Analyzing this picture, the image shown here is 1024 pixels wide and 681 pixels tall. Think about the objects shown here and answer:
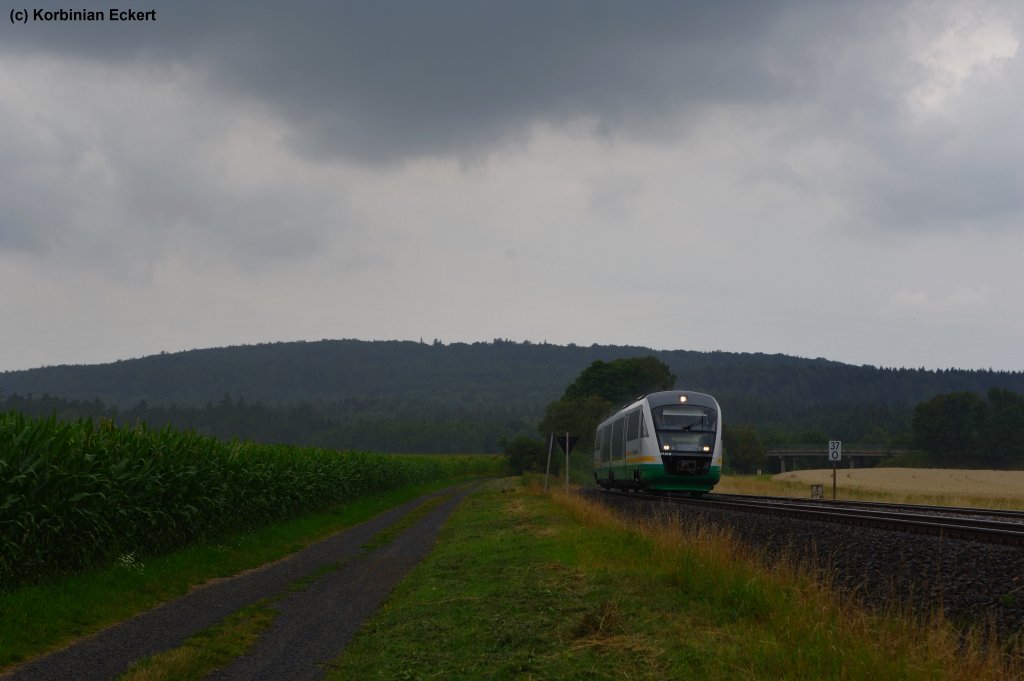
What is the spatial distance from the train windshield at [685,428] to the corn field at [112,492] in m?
12.9

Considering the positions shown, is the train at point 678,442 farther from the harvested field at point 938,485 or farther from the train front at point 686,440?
the harvested field at point 938,485

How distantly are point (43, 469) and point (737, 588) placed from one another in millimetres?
10464

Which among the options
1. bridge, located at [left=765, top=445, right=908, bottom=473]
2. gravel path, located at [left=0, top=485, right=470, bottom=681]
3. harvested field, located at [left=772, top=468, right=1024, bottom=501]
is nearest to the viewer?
gravel path, located at [left=0, top=485, right=470, bottom=681]

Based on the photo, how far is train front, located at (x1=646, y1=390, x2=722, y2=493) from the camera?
95.1 feet

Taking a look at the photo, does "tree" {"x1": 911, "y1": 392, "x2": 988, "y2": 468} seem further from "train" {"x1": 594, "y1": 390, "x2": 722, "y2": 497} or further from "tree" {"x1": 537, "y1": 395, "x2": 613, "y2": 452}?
"train" {"x1": 594, "y1": 390, "x2": 722, "y2": 497}

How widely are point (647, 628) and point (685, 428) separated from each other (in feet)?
68.3

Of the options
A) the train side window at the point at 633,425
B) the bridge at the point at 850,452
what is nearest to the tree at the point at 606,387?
the bridge at the point at 850,452

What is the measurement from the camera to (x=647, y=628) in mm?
8828

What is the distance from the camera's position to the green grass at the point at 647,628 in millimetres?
7078

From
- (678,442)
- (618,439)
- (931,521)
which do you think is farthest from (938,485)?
(931,521)

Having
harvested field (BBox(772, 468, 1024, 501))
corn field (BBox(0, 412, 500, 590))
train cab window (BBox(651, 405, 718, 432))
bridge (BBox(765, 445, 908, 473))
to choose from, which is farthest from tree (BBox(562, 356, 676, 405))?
corn field (BBox(0, 412, 500, 590))

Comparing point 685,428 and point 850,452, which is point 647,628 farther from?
point 850,452

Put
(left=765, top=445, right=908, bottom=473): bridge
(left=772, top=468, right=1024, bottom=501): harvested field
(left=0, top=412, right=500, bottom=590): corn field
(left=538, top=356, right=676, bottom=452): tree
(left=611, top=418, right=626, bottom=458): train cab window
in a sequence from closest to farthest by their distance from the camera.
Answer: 1. (left=0, top=412, right=500, bottom=590): corn field
2. (left=611, top=418, right=626, bottom=458): train cab window
3. (left=772, top=468, right=1024, bottom=501): harvested field
4. (left=538, top=356, right=676, bottom=452): tree
5. (left=765, top=445, right=908, bottom=473): bridge

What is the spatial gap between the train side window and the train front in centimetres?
157
